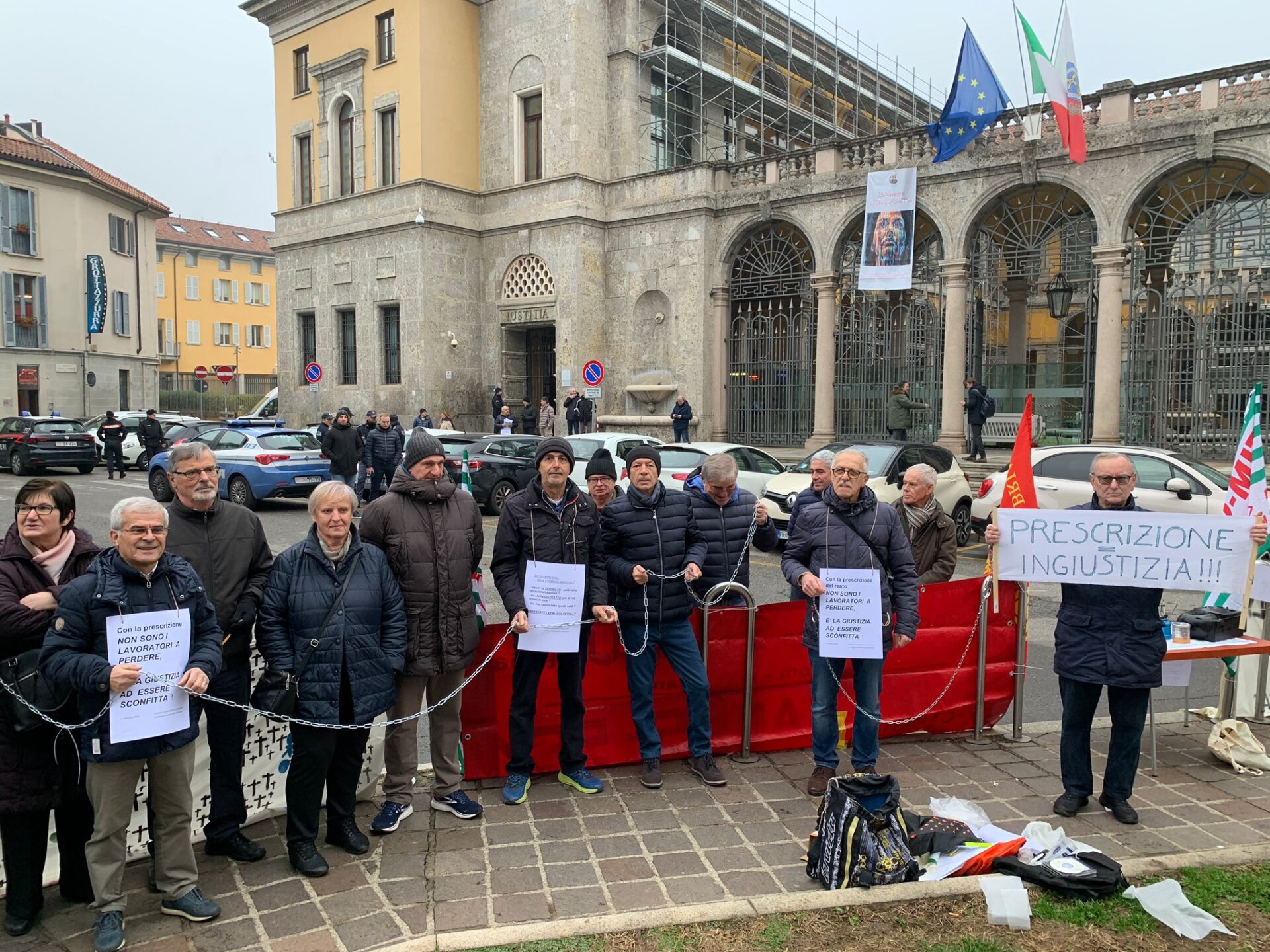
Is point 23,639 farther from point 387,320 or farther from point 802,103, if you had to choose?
point 802,103

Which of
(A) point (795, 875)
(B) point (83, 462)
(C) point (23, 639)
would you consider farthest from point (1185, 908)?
(B) point (83, 462)

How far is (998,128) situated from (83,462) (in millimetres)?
25722

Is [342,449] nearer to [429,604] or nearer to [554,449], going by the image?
[554,449]

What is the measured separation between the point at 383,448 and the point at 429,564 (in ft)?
43.8

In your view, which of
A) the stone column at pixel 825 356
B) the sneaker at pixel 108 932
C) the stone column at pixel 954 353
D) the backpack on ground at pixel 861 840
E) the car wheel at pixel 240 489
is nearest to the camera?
the sneaker at pixel 108 932

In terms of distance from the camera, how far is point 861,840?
13.2ft

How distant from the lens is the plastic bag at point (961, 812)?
4504mm

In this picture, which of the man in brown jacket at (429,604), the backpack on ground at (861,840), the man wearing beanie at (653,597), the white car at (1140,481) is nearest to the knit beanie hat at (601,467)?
the man wearing beanie at (653,597)

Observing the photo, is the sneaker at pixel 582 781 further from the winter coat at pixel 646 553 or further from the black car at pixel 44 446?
the black car at pixel 44 446

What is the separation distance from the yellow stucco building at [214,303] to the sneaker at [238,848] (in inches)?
2612

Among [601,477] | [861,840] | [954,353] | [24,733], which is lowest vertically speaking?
[861,840]

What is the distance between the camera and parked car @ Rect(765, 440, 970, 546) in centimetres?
1280

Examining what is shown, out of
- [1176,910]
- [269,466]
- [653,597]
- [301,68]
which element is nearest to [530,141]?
[301,68]

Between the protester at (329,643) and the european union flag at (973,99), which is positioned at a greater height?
the european union flag at (973,99)
